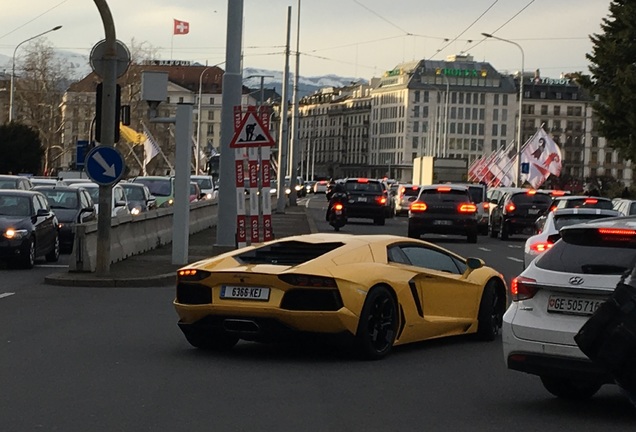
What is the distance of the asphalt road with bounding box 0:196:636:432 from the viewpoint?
9516 millimetres

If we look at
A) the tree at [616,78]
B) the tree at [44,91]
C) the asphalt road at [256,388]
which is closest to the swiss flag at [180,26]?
the tree at [44,91]

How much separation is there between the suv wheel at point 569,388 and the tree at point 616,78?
53.7 meters

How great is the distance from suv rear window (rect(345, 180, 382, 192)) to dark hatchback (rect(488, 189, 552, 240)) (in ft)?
31.0

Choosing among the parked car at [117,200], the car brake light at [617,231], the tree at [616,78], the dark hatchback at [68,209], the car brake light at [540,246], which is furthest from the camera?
the tree at [616,78]

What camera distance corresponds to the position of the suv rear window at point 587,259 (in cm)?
965

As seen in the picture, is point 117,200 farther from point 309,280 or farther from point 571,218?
point 309,280

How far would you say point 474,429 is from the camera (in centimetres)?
934

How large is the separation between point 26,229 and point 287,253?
520 inches

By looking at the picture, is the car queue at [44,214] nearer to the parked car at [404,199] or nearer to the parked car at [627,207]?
the parked car at [627,207]

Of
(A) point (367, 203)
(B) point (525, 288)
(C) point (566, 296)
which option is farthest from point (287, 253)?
(A) point (367, 203)

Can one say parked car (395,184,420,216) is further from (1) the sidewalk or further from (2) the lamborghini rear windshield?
(2) the lamborghini rear windshield

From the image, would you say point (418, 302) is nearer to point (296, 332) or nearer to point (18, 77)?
point (296, 332)

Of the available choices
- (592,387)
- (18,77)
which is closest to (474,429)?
(592,387)

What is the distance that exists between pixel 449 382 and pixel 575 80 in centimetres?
5756
